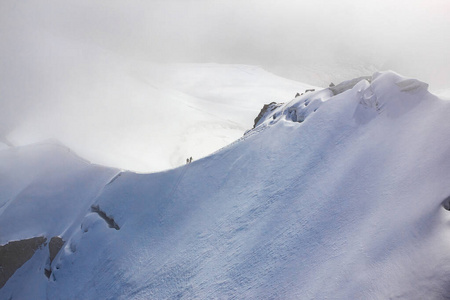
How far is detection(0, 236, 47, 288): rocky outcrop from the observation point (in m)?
18.0

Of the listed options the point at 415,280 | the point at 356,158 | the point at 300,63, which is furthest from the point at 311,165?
the point at 300,63

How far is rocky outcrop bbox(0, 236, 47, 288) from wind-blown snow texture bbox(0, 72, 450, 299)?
1.47ft

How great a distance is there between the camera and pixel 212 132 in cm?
4188

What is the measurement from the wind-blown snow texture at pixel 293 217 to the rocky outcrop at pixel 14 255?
0.45m

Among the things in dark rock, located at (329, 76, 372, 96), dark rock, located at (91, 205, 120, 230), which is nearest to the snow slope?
dark rock, located at (91, 205, 120, 230)

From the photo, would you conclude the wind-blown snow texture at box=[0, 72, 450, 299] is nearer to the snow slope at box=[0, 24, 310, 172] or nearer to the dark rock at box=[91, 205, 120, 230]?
the dark rock at box=[91, 205, 120, 230]

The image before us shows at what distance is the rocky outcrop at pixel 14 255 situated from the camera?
59.2ft

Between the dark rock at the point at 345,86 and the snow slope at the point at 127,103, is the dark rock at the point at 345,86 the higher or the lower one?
the lower one

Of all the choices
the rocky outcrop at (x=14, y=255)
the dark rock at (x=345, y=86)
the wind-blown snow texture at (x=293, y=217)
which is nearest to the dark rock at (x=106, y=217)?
the wind-blown snow texture at (x=293, y=217)

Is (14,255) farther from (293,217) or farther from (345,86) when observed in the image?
(345,86)

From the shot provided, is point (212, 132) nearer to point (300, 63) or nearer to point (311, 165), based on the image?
point (311, 165)

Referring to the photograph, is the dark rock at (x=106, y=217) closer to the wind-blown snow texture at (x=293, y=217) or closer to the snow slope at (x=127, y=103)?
the wind-blown snow texture at (x=293, y=217)

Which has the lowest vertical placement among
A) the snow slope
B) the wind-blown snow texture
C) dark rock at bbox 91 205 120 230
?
the wind-blown snow texture

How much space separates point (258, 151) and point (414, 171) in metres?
7.20
